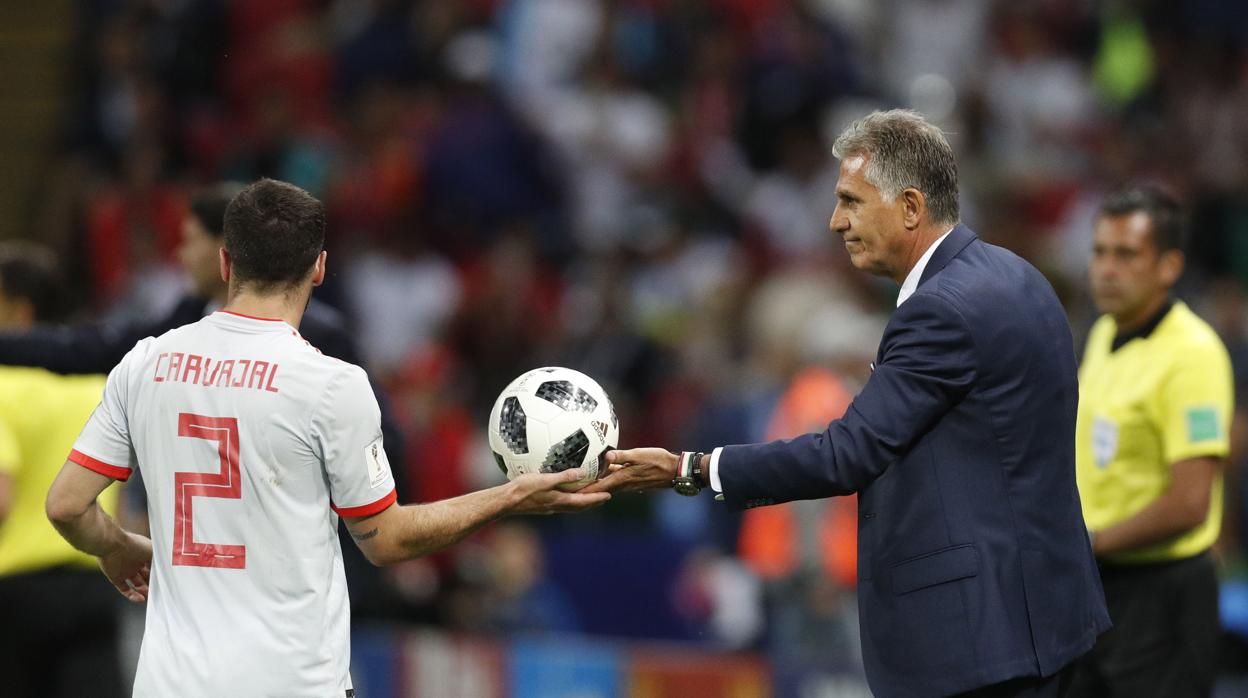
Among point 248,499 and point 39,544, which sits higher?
point 39,544

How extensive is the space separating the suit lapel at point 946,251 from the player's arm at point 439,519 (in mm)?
1172

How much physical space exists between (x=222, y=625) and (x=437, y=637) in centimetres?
543

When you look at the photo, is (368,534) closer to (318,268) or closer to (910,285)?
(318,268)

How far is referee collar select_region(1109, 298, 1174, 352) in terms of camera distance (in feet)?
18.5

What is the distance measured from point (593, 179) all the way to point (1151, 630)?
768 cm

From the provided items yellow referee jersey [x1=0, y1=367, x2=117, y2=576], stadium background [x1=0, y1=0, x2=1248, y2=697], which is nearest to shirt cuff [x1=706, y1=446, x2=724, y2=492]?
yellow referee jersey [x1=0, y1=367, x2=117, y2=576]

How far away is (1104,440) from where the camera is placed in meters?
5.56

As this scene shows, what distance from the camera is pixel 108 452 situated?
165 inches

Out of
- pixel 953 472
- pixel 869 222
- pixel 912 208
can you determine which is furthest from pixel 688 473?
pixel 912 208

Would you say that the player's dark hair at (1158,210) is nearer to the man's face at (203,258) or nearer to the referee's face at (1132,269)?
the referee's face at (1132,269)

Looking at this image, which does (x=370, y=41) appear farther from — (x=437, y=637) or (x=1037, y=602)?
(x=1037, y=602)

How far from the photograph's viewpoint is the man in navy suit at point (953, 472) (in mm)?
4336

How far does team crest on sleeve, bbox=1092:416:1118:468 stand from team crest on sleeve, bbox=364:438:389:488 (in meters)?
2.62

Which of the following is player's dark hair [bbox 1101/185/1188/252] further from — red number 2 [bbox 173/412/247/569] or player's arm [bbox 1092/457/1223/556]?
red number 2 [bbox 173/412/247/569]
